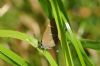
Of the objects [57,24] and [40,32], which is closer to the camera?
[57,24]

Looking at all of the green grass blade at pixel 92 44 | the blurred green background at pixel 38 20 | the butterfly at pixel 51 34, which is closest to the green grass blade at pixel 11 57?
the butterfly at pixel 51 34

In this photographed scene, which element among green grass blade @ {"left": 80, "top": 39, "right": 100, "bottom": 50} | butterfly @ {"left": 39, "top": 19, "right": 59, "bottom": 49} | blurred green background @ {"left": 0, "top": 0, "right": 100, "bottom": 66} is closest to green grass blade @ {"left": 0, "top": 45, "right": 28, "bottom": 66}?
butterfly @ {"left": 39, "top": 19, "right": 59, "bottom": 49}

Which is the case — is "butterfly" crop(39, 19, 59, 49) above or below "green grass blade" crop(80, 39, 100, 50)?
above

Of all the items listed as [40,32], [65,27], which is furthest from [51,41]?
[40,32]

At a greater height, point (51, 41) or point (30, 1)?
point (30, 1)

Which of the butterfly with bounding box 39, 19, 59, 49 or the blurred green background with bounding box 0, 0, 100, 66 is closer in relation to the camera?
the butterfly with bounding box 39, 19, 59, 49

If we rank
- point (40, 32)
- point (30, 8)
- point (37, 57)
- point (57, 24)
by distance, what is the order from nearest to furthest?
point (57, 24) → point (37, 57) → point (40, 32) → point (30, 8)

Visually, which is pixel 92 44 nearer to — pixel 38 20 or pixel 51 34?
pixel 51 34

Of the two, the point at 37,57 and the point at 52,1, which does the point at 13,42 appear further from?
the point at 52,1

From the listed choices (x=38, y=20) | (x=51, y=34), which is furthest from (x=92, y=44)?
A: (x=38, y=20)

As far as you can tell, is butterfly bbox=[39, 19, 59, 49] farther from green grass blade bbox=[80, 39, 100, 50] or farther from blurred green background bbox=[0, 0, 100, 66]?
blurred green background bbox=[0, 0, 100, 66]

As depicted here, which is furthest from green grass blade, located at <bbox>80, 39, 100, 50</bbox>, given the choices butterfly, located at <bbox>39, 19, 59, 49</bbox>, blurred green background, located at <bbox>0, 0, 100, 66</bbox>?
blurred green background, located at <bbox>0, 0, 100, 66</bbox>
